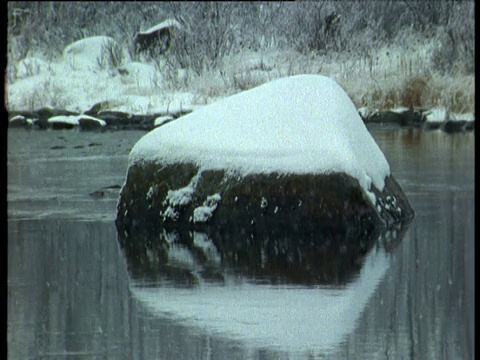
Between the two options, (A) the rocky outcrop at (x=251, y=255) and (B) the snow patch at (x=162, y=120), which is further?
(B) the snow patch at (x=162, y=120)

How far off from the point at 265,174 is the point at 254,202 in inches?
8.9

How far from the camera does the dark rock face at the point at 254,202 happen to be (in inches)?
318

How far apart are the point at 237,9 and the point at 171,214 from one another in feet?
36.6

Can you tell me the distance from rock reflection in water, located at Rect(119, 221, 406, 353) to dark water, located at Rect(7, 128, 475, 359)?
12 millimetres

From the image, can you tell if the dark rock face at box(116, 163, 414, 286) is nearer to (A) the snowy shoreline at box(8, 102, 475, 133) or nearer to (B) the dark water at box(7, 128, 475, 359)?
(B) the dark water at box(7, 128, 475, 359)

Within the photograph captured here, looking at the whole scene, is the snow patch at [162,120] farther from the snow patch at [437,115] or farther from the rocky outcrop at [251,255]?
the rocky outcrop at [251,255]

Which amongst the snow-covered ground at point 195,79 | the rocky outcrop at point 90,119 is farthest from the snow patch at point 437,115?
the rocky outcrop at point 90,119

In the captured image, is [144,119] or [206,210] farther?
[144,119]

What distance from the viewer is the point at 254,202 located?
26.9ft

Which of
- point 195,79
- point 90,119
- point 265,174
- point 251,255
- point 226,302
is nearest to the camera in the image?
point 226,302

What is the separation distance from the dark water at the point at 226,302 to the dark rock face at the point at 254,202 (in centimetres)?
24

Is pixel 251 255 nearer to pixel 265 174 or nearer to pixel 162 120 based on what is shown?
pixel 265 174

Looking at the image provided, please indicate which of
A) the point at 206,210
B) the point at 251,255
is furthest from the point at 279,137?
the point at 251,255

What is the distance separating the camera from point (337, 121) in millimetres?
8586
